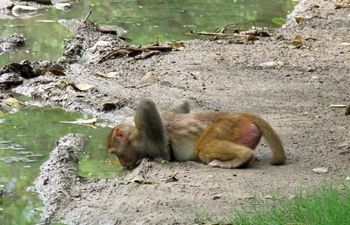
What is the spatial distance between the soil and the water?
82 centimetres

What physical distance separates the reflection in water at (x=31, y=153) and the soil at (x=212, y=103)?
14 cm

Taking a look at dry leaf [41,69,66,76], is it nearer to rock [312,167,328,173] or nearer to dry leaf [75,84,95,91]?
dry leaf [75,84,95,91]

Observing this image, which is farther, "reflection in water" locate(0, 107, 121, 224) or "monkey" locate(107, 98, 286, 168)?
"monkey" locate(107, 98, 286, 168)

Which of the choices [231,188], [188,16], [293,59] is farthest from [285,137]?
[188,16]

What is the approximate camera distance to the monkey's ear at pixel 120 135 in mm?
6562

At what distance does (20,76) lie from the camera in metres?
9.73

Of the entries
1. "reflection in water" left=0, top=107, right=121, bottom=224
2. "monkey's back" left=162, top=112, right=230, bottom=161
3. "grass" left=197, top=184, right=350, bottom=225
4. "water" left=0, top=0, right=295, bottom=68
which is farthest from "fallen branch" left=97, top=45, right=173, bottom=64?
"grass" left=197, top=184, right=350, bottom=225

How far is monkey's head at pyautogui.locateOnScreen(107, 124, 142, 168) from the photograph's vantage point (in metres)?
6.57

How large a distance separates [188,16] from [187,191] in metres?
9.45

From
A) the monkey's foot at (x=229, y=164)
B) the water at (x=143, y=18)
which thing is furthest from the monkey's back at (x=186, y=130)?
the water at (x=143, y=18)

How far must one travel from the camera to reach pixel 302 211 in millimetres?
4512

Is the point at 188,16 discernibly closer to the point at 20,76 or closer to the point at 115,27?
the point at 115,27

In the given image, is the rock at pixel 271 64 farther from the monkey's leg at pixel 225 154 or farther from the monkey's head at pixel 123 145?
the monkey's leg at pixel 225 154

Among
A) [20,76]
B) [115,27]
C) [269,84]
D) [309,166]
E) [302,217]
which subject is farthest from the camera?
[115,27]
